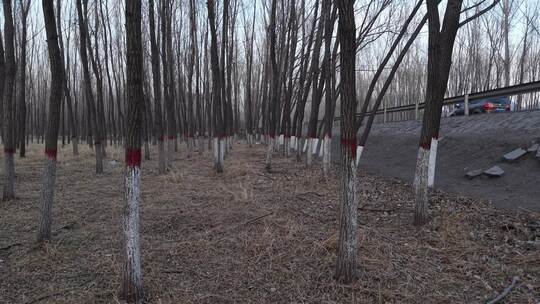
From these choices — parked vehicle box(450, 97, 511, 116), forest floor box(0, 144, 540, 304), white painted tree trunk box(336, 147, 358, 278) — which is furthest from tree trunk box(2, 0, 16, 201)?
parked vehicle box(450, 97, 511, 116)

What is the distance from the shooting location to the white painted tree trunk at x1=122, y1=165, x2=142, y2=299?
3.09m

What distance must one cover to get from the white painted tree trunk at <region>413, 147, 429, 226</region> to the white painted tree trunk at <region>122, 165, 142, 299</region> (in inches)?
146

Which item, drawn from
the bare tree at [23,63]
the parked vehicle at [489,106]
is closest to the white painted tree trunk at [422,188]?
the parked vehicle at [489,106]

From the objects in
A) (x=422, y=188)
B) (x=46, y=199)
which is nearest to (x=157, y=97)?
(x=46, y=199)

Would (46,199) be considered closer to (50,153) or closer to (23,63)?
(50,153)

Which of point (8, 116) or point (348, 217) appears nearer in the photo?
point (348, 217)

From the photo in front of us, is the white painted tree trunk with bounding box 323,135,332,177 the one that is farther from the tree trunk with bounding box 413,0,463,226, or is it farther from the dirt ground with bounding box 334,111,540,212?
the tree trunk with bounding box 413,0,463,226

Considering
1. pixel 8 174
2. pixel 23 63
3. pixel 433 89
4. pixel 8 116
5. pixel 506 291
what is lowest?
pixel 506 291

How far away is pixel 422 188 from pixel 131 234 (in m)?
3.78

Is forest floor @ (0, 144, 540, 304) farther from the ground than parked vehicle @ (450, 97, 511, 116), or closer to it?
closer to it

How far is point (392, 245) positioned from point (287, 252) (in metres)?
1.27

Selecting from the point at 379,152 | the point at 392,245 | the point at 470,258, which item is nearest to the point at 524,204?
the point at 470,258

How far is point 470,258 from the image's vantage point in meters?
4.16

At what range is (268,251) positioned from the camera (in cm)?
420
